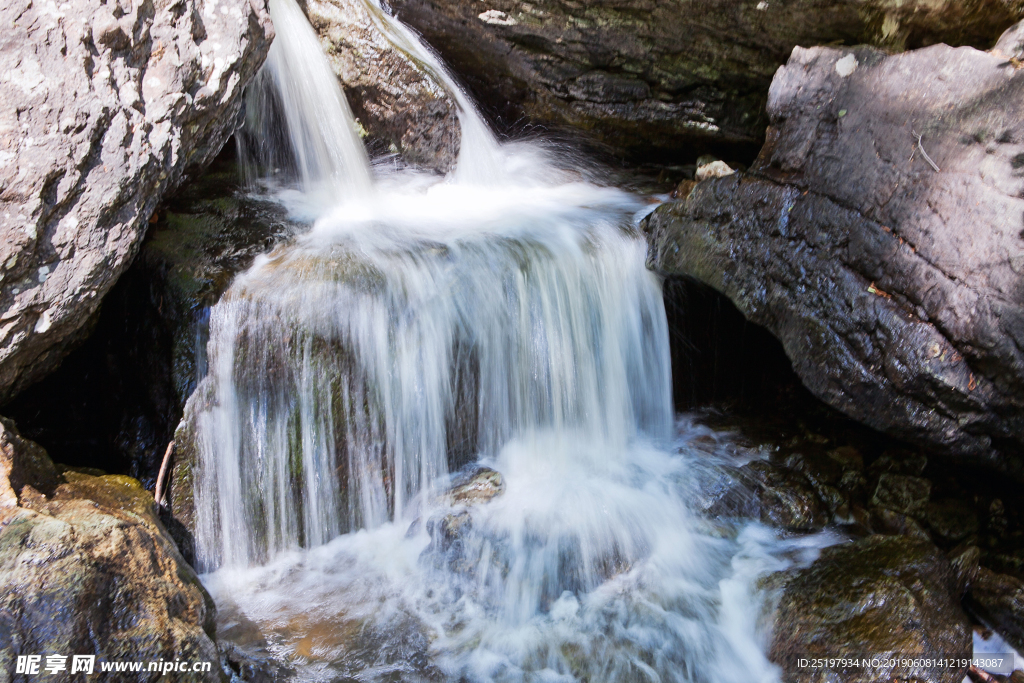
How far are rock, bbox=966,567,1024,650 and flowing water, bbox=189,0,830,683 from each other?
2.77 feet

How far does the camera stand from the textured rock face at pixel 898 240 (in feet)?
9.87

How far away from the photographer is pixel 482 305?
4.16 metres

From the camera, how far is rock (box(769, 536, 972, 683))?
289 cm

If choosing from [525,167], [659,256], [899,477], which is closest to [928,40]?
[659,256]

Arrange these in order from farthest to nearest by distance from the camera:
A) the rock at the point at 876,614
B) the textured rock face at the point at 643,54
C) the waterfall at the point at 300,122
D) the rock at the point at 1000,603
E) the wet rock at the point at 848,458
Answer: the waterfall at the point at 300,122 < the textured rock face at the point at 643,54 < the wet rock at the point at 848,458 < the rock at the point at 1000,603 < the rock at the point at 876,614

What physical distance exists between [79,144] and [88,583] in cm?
191

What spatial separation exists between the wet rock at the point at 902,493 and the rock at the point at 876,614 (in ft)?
1.91

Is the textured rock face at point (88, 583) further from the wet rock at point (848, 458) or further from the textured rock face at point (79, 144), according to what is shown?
the wet rock at point (848, 458)

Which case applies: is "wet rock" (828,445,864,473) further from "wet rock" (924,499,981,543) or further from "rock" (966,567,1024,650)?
"rock" (966,567,1024,650)

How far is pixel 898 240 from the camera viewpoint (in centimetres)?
326

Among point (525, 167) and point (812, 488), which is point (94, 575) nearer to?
point (812, 488)

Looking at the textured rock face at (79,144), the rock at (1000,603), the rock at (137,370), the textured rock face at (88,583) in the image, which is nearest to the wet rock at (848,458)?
the rock at (1000,603)

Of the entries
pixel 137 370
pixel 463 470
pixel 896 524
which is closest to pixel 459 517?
pixel 463 470

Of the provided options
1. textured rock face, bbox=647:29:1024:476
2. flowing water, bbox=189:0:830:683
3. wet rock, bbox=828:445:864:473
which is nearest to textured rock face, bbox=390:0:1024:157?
textured rock face, bbox=647:29:1024:476
